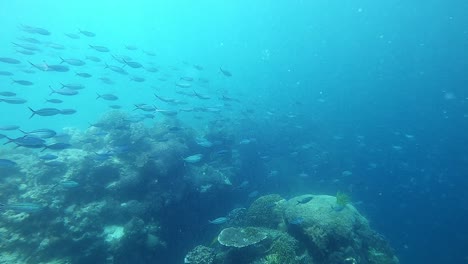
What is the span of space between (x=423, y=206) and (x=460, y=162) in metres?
12.9

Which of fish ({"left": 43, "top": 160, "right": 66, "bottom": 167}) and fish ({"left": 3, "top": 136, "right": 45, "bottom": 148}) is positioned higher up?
fish ({"left": 3, "top": 136, "right": 45, "bottom": 148})

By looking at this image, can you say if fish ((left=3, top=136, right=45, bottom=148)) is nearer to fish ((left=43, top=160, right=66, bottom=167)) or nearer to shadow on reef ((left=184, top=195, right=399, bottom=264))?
fish ((left=43, top=160, right=66, bottom=167))

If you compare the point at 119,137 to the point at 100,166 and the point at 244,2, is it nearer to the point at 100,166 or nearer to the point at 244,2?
the point at 100,166

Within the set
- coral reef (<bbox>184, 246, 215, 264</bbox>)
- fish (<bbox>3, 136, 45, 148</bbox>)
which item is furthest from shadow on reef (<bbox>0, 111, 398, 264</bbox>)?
fish (<bbox>3, 136, 45, 148</bbox>)

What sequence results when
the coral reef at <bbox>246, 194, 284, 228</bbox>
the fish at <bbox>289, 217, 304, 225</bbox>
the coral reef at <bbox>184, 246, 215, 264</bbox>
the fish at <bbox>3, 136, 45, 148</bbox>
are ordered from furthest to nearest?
the coral reef at <bbox>246, 194, 284, 228</bbox>
the fish at <bbox>289, 217, 304, 225</bbox>
the coral reef at <bbox>184, 246, 215, 264</bbox>
the fish at <bbox>3, 136, 45, 148</bbox>

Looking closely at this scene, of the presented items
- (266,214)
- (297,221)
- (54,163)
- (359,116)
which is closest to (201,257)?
(266,214)

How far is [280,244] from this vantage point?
8695mm

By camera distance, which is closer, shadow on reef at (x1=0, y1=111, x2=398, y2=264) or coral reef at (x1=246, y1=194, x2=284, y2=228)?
shadow on reef at (x1=0, y1=111, x2=398, y2=264)

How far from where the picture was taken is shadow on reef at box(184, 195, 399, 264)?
28.1 ft

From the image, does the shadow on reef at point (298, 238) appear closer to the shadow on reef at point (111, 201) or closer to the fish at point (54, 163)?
the shadow on reef at point (111, 201)

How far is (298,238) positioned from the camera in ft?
32.3

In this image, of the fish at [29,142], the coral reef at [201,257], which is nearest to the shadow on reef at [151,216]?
the coral reef at [201,257]

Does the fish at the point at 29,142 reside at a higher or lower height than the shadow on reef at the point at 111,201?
higher

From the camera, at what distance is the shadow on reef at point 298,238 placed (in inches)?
337
